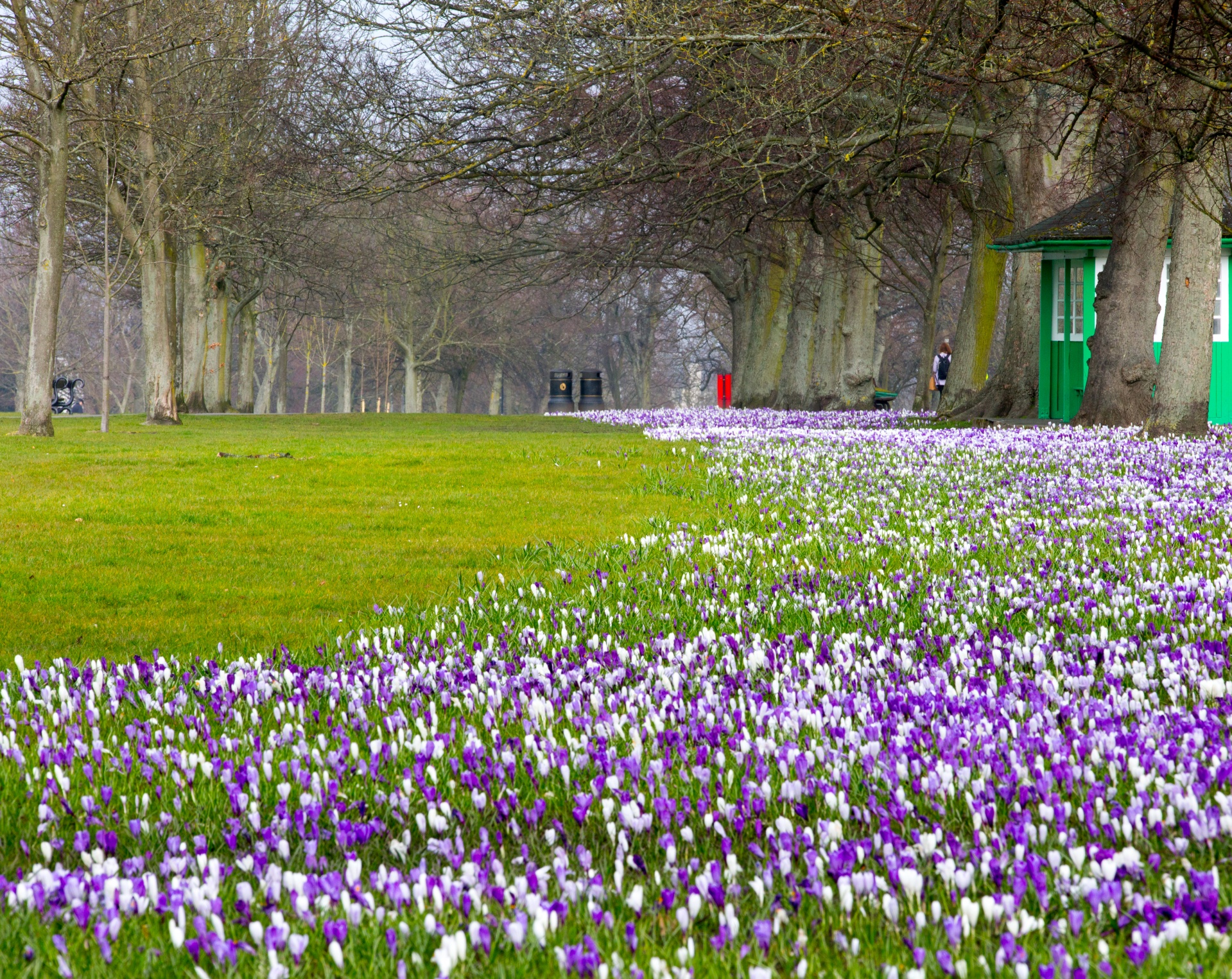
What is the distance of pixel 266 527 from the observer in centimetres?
999

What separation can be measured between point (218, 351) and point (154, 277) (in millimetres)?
10912

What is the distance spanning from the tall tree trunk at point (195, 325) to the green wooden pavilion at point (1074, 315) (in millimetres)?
21867

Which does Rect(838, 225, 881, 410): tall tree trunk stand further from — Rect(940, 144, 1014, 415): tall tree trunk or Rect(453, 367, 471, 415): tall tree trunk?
Rect(453, 367, 471, 415): tall tree trunk

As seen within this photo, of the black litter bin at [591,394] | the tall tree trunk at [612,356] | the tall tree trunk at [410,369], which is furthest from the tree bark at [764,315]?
the tall tree trunk at [612,356]

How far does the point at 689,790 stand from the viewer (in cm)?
351

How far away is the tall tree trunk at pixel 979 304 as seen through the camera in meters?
25.4

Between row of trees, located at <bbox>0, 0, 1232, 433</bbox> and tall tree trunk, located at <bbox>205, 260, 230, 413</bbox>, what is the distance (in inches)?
5.4

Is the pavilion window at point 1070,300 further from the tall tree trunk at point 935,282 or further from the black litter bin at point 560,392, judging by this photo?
the black litter bin at point 560,392

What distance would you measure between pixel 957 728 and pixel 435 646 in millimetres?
2573

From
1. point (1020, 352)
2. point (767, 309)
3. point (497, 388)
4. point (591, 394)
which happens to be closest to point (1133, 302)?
point (1020, 352)

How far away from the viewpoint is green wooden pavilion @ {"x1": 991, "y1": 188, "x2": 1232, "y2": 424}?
23.3 metres

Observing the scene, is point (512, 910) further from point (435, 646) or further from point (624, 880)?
point (435, 646)

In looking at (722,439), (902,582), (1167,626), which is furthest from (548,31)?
(1167,626)

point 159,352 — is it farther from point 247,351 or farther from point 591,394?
point 591,394
